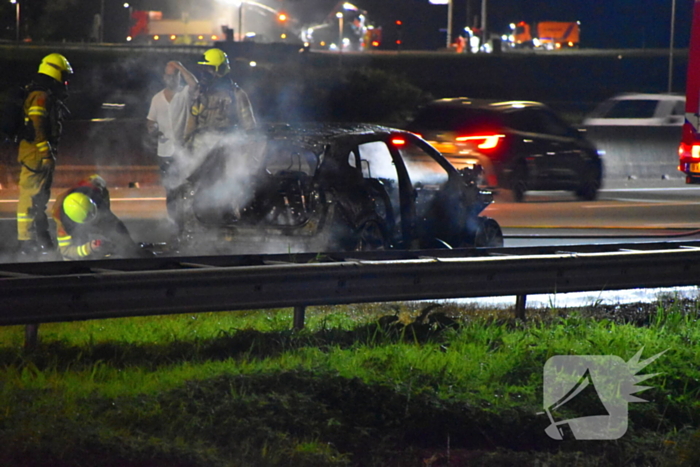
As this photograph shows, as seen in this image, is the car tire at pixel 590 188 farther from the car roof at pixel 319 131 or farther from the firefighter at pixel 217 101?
the car roof at pixel 319 131

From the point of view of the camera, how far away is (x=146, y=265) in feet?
22.8

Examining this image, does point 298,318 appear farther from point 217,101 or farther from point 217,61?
point 217,61

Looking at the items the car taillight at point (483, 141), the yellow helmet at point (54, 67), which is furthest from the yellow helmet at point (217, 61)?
the car taillight at point (483, 141)

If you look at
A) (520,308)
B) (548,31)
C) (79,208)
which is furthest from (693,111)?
(548,31)

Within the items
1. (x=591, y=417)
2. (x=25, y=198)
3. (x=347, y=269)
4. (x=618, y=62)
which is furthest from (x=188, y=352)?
(x=618, y=62)

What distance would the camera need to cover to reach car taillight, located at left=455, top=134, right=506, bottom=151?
16.9 m

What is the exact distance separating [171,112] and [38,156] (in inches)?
69.5

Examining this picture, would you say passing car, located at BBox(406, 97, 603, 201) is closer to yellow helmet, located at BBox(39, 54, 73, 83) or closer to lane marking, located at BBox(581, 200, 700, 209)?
lane marking, located at BBox(581, 200, 700, 209)

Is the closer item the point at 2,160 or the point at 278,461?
the point at 278,461

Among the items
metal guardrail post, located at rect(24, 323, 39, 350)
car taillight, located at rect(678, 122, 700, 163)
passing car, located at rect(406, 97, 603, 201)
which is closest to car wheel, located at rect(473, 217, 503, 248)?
metal guardrail post, located at rect(24, 323, 39, 350)

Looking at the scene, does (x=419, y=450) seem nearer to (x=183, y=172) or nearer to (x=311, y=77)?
(x=183, y=172)

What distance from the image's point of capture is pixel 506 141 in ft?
56.1

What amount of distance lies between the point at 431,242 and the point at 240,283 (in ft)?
11.4

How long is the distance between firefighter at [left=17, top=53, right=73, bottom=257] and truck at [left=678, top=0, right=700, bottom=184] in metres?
8.59
